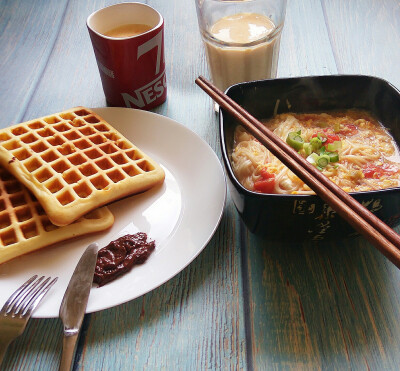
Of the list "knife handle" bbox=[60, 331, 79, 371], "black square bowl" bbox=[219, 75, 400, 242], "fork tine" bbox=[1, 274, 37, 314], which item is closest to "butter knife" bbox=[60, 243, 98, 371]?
"knife handle" bbox=[60, 331, 79, 371]

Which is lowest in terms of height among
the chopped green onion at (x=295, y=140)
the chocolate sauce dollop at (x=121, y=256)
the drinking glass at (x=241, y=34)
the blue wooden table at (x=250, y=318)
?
the blue wooden table at (x=250, y=318)

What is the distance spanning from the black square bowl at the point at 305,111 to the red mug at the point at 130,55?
1.38 ft

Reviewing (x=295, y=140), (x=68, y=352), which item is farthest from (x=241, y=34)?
(x=68, y=352)

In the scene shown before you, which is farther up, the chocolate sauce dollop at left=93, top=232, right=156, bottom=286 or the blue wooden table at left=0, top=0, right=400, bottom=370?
the chocolate sauce dollop at left=93, top=232, right=156, bottom=286

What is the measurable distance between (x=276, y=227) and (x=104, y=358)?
50cm

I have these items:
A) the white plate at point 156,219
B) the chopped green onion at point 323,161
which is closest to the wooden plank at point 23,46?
the white plate at point 156,219

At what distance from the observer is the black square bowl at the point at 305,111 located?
1021mm

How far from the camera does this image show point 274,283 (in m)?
1.16

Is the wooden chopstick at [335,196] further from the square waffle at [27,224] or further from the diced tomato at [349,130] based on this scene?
the square waffle at [27,224]

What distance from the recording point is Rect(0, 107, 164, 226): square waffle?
50.3 inches

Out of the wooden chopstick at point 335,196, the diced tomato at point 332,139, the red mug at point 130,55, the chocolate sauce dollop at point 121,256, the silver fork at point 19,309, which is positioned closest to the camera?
the wooden chopstick at point 335,196

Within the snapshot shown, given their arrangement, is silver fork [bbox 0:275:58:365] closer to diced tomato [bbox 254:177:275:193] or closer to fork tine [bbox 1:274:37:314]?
fork tine [bbox 1:274:37:314]

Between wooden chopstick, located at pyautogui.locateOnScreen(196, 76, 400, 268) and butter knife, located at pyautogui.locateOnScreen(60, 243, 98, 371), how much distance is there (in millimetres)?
537

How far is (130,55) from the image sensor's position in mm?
1591
